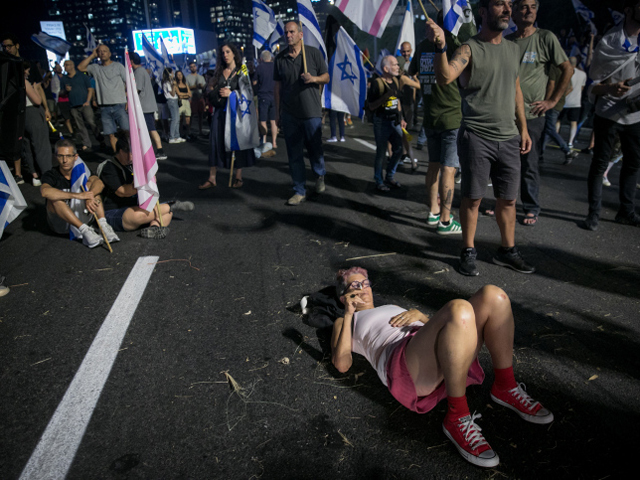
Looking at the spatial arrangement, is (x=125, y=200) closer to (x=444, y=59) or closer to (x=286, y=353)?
(x=286, y=353)

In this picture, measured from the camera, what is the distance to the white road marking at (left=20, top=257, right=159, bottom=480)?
203cm

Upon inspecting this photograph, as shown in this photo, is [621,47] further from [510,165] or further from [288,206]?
[288,206]

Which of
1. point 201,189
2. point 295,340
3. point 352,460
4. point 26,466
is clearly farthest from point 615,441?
point 201,189

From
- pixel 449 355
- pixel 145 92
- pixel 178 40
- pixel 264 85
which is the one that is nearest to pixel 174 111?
pixel 145 92

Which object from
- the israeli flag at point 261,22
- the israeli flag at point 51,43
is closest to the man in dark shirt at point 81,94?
the israeli flag at point 51,43

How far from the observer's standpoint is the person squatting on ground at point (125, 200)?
511 centimetres

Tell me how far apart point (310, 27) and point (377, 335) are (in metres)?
5.12

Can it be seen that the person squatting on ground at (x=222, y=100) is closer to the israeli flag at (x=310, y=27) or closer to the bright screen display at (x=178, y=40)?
the israeli flag at (x=310, y=27)

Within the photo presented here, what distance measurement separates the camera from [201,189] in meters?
7.26

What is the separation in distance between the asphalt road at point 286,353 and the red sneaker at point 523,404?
43 millimetres

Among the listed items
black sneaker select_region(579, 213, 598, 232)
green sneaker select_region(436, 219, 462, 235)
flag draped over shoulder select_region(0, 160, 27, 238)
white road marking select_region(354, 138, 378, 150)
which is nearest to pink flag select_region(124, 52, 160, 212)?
flag draped over shoulder select_region(0, 160, 27, 238)

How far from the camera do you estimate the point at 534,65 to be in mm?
4625

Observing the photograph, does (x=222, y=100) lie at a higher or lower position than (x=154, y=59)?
lower

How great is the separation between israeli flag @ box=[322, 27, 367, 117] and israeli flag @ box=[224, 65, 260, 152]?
1.29 meters
